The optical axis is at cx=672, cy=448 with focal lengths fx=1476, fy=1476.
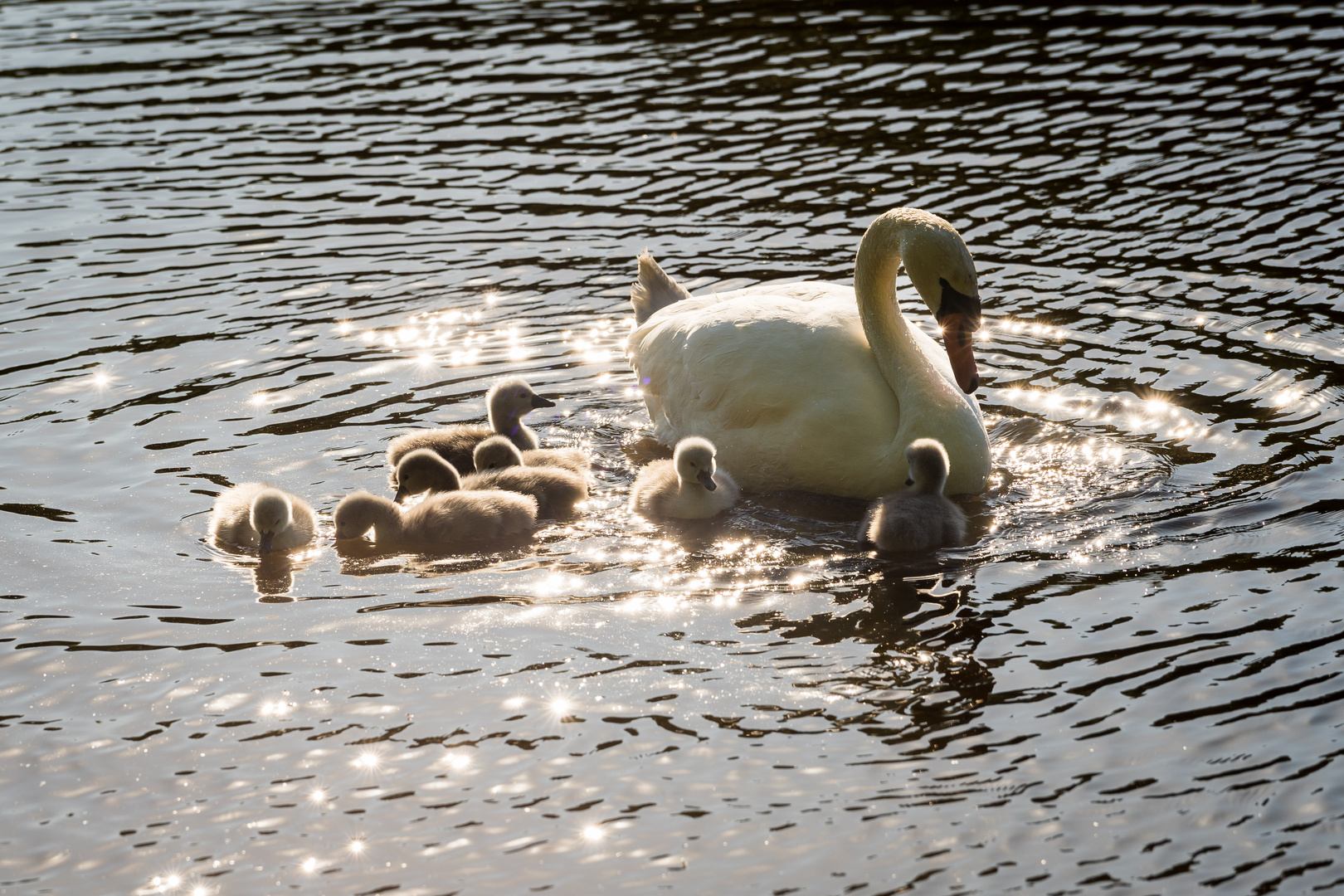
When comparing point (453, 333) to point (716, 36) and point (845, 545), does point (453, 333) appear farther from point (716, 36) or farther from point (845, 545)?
point (716, 36)

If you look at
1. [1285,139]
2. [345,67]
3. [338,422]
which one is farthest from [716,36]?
[338,422]

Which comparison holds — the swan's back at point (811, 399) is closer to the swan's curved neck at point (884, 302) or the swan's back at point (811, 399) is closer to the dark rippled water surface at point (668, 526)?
the swan's curved neck at point (884, 302)

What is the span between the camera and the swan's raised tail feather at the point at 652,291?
986 centimetres

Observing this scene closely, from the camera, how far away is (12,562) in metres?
7.55

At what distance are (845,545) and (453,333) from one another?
4.37m

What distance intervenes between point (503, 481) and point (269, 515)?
4.29 ft

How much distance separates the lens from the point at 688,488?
7723 mm

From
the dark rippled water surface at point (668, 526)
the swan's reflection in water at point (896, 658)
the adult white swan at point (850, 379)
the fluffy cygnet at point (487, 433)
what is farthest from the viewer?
the fluffy cygnet at point (487, 433)

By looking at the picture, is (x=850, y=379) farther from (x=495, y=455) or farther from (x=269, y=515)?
(x=269, y=515)

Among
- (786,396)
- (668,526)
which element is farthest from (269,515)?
(786,396)

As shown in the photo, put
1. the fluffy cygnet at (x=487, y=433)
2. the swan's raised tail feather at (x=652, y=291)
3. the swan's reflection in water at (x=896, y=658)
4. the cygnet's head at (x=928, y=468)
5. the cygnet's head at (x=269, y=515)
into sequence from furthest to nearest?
the swan's raised tail feather at (x=652, y=291)
the fluffy cygnet at (x=487, y=433)
the cygnet's head at (x=928, y=468)
the cygnet's head at (x=269, y=515)
the swan's reflection in water at (x=896, y=658)

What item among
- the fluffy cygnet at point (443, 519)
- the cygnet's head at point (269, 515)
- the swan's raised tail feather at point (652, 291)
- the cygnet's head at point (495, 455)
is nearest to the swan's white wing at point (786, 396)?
the cygnet's head at point (495, 455)

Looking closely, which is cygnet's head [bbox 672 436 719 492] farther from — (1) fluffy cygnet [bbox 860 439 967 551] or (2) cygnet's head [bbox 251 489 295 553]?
(2) cygnet's head [bbox 251 489 295 553]

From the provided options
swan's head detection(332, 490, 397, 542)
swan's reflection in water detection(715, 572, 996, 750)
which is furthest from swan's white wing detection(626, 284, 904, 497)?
swan's head detection(332, 490, 397, 542)
